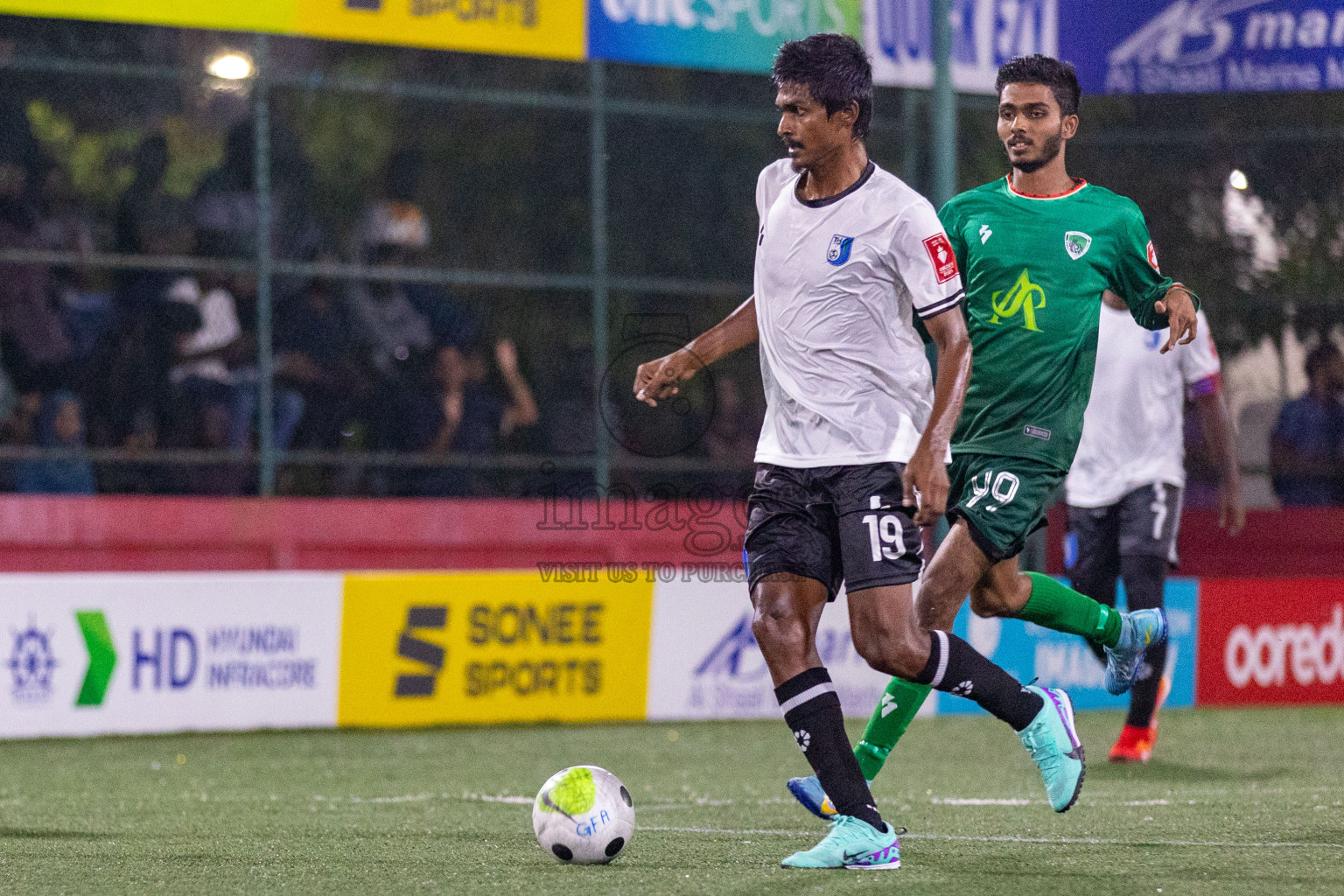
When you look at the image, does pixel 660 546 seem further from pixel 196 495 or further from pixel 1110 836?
pixel 1110 836

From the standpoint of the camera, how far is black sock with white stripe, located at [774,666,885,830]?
500cm

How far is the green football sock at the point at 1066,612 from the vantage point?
600 cm

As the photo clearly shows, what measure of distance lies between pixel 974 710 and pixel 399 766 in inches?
151

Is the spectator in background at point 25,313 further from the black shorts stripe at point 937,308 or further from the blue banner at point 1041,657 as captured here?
the black shorts stripe at point 937,308

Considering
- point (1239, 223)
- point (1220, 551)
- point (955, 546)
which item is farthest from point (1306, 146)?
point (955, 546)

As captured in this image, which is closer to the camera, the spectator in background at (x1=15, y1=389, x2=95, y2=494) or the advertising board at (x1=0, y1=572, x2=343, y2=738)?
the advertising board at (x1=0, y1=572, x2=343, y2=738)

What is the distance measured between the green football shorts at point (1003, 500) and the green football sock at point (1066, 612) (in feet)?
0.61

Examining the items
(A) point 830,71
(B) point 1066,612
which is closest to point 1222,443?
(B) point 1066,612

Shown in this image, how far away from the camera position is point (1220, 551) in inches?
478

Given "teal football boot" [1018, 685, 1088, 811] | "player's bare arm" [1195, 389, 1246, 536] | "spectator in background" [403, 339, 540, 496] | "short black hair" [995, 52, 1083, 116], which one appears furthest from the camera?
"spectator in background" [403, 339, 540, 496]

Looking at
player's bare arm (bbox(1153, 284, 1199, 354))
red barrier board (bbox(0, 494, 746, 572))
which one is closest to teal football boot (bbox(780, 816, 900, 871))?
player's bare arm (bbox(1153, 284, 1199, 354))

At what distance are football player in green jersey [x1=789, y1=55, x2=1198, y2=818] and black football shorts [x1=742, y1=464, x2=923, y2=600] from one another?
72cm

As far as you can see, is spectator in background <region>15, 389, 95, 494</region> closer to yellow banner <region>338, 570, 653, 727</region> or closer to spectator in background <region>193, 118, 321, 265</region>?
spectator in background <region>193, 118, 321, 265</region>

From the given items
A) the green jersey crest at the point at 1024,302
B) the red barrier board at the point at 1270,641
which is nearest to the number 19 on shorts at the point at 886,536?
the green jersey crest at the point at 1024,302
